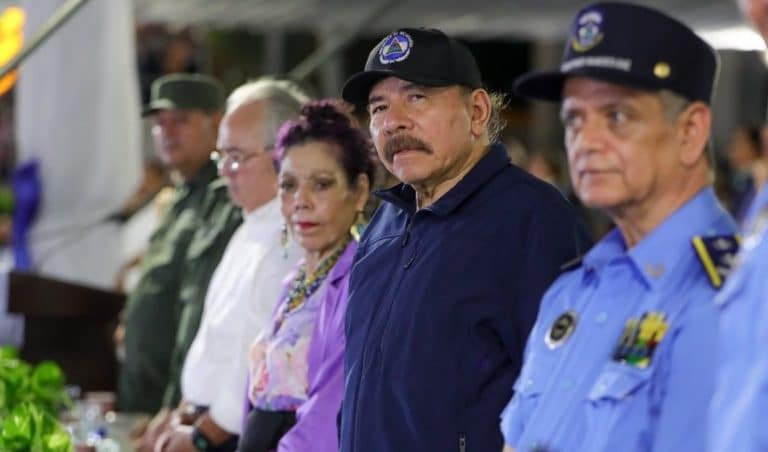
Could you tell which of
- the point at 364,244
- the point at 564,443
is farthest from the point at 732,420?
the point at 364,244

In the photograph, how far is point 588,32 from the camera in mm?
2689

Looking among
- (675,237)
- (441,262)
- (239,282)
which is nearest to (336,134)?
(239,282)

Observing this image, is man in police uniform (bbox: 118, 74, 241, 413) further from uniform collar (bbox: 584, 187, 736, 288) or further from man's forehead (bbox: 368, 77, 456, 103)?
uniform collar (bbox: 584, 187, 736, 288)

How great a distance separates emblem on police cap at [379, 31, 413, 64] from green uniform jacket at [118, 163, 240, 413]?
7.46 ft

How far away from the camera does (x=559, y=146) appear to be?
21.7 meters

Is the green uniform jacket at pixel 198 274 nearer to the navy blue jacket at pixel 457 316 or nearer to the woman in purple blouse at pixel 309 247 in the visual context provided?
the woman in purple blouse at pixel 309 247

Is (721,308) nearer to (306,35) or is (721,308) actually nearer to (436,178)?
(436,178)

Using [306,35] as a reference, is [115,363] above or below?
below

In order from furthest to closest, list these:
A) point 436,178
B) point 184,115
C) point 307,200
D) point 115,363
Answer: point 115,363
point 184,115
point 307,200
point 436,178

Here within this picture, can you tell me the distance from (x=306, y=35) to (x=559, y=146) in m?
3.97

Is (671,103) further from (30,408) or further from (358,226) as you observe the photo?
(30,408)

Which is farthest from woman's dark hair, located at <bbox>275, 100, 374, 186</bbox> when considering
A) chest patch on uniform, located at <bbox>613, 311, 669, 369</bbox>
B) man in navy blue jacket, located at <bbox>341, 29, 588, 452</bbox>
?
chest patch on uniform, located at <bbox>613, 311, 669, 369</bbox>

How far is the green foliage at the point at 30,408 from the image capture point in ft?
13.8

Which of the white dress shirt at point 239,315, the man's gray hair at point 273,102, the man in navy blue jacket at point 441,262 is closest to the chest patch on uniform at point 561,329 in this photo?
the man in navy blue jacket at point 441,262
